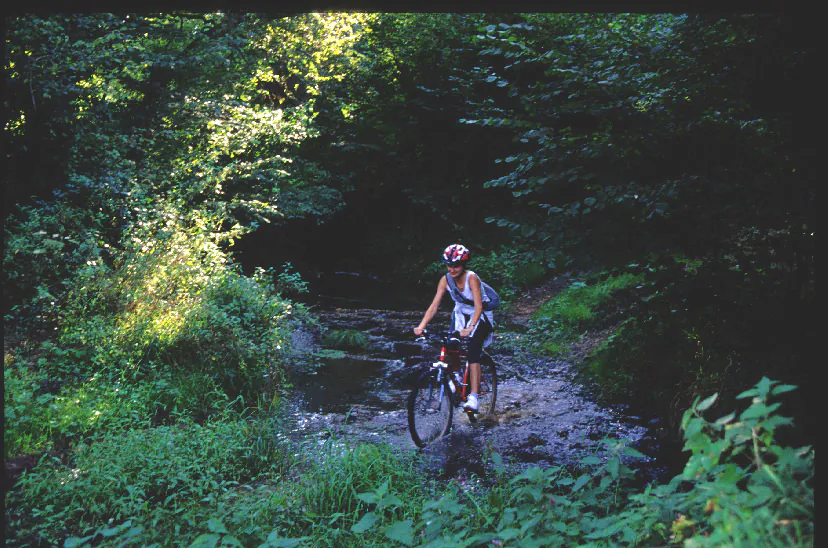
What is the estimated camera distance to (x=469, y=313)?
8.05m

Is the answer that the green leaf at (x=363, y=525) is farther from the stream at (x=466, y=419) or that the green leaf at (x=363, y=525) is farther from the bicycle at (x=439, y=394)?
the bicycle at (x=439, y=394)

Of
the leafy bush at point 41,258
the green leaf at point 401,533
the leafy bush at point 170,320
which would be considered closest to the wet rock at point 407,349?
the leafy bush at point 170,320

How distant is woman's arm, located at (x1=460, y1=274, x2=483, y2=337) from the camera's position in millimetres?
7598

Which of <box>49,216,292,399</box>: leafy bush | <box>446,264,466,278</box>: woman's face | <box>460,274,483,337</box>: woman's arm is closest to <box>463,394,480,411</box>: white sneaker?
<box>460,274,483,337</box>: woman's arm

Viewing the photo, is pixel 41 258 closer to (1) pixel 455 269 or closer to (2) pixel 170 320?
(2) pixel 170 320

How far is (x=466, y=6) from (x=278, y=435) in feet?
19.8

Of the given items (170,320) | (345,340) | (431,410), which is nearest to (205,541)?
(431,410)

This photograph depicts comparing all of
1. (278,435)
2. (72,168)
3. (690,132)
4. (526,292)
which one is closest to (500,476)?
(278,435)

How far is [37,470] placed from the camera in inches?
234

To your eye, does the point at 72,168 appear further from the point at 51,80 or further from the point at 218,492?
Result: the point at 218,492

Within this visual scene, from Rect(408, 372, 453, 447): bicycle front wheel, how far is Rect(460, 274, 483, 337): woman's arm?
634 millimetres

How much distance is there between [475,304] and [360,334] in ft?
20.4

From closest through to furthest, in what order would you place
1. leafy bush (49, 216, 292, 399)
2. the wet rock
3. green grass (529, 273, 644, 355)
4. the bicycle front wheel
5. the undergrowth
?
the undergrowth → the bicycle front wheel → leafy bush (49, 216, 292, 399) → the wet rock → green grass (529, 273, 644, 355)

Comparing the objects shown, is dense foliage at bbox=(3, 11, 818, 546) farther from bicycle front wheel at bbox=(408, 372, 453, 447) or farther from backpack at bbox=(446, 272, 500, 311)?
bicycle front wheel at bbox=(408, 372, 453, 447)
